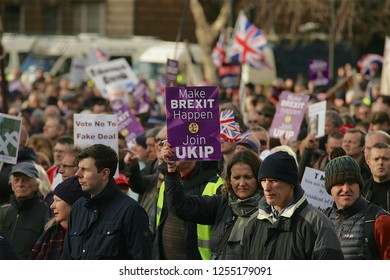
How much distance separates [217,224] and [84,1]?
44468mm

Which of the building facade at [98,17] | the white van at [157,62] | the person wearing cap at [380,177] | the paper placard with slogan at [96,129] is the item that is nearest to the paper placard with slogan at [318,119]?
the paper placard with slogan at [96,129]

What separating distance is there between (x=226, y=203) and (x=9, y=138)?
297cm

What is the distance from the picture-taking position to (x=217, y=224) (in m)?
7.68

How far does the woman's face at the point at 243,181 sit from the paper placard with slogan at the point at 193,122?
17.5 inches

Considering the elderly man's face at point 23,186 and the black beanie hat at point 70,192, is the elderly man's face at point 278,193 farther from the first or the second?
the elderly man's face at point 23,186

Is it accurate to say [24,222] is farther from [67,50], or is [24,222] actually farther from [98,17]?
[98,17]

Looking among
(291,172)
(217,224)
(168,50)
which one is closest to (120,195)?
(217,224)

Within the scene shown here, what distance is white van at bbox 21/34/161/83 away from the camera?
121ft

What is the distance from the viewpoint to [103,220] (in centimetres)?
725

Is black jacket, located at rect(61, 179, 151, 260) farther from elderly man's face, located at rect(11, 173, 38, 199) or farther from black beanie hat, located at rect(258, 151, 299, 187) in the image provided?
elderly man's face, located at rect(11, 173, 38, 199)

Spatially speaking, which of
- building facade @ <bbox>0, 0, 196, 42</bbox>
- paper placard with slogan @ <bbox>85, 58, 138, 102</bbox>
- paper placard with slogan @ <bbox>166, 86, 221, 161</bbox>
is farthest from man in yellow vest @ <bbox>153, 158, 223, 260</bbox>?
building facade @ <bbox>0, 0, 196, 42</bbox>

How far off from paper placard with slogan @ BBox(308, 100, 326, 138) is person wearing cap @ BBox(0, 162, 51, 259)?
144 inches

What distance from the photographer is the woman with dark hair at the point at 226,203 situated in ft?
24.0

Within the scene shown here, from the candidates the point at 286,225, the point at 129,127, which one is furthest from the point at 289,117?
the point at 286,225
